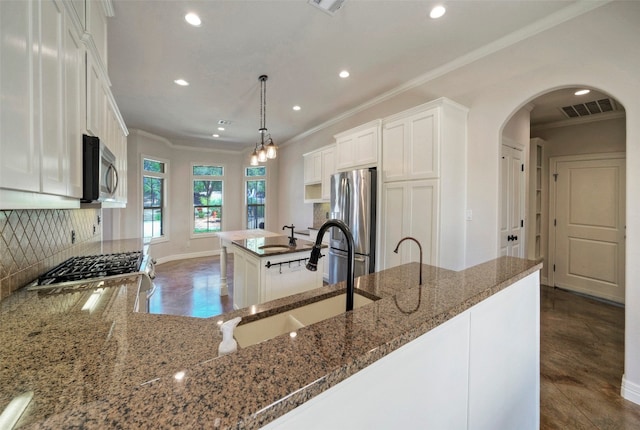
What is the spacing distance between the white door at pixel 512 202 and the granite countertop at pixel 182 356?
77.6 inches

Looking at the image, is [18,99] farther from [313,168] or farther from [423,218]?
[313,168]

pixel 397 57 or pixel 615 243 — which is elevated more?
pixel 397 57

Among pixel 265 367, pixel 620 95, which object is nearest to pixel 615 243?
pixel 620 95

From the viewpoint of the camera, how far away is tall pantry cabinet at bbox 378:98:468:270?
8.54ft

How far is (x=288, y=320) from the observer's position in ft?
3.55

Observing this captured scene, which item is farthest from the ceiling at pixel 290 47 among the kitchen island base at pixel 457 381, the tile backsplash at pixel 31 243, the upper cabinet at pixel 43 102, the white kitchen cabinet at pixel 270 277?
the kitchen island base at pixel 457 381

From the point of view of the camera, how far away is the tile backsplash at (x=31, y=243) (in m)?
1.22

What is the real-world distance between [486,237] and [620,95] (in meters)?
1.45

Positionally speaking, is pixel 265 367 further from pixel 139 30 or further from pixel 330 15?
pixel 139 30

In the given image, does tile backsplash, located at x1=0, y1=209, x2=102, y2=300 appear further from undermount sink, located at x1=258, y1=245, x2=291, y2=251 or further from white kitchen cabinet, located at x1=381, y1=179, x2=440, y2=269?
white kitchen cabinet, located at x1=381, y1=179, x2=440, y2=269

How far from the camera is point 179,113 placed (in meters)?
4.49

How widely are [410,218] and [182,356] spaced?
260 cm

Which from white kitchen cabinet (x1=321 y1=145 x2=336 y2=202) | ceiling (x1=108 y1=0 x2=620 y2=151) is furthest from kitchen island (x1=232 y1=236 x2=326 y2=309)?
ceiling (x1=108 y1=0 x2=620 y2=151)

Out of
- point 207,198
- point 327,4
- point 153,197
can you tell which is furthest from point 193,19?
point 207,198
